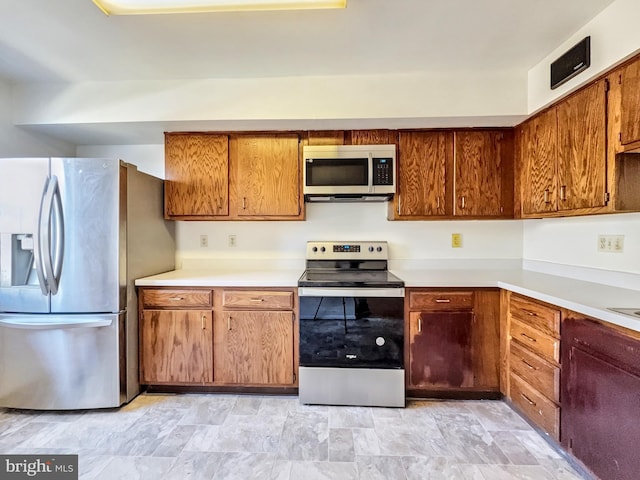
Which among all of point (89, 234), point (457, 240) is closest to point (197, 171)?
point (89, 234)

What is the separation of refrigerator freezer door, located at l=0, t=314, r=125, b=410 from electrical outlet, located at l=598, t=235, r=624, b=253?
3154mm

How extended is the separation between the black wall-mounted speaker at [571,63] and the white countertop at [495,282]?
122 centimetres

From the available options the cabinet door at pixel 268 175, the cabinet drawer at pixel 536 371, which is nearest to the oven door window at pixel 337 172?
the cabinet door at pixel 268 175

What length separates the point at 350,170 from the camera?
242cm

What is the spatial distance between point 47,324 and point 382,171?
249 cm

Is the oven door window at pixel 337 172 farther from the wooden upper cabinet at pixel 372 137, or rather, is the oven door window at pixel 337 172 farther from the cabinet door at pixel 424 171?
the cabinet door at pixel 424 171

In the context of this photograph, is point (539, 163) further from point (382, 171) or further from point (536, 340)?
point (536, 340)

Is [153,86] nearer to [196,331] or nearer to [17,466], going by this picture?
[196,331]

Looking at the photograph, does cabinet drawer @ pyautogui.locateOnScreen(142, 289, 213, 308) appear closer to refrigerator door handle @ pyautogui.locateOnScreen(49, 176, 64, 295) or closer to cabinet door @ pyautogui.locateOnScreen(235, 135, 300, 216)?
refrigerator door handle @ pyautogui.locateOnScreen(49, 176, 64, 295)

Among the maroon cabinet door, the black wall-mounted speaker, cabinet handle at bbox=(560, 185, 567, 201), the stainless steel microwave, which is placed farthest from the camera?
the stainless steel microwave

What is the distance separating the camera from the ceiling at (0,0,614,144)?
1622 mm

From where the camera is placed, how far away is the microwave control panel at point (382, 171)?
2.42 metres

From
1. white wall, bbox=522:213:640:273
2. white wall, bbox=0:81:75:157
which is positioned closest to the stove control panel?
white wall, bbox=522:213:640:273

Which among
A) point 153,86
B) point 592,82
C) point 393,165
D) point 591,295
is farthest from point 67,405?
point 592,82
